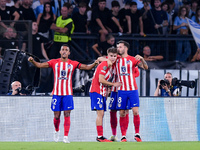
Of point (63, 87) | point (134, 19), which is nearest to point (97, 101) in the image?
point (63, 87)

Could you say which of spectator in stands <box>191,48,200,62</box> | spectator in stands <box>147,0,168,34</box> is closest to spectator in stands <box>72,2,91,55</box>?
spectator in stands <box>147,0,168,34</box>

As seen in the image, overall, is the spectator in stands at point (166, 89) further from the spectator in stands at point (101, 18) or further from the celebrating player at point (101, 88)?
the spectator in stands at point (101, 18)

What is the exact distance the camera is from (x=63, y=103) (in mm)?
9422

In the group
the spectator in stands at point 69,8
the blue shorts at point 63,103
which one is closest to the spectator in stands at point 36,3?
the spectator in stands at point 69,8

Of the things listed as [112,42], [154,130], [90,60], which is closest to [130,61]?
[154,130]

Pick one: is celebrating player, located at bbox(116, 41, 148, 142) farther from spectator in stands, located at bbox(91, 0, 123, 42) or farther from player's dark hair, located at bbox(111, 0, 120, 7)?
player's dark hair, located at bbox(111, 0, 120, 7)

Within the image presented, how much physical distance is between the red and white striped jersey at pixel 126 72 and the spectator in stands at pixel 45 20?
4.98 metres

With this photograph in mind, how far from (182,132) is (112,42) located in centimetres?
390

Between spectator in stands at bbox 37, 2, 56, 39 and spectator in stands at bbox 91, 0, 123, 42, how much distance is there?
1.10m

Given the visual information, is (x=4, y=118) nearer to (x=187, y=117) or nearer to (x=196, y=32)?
(x=187, y=117)

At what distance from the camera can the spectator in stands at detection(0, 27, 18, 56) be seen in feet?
40.3

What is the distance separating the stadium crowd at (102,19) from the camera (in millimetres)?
14094

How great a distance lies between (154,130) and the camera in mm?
11086

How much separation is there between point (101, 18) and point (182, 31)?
95.1 inches
